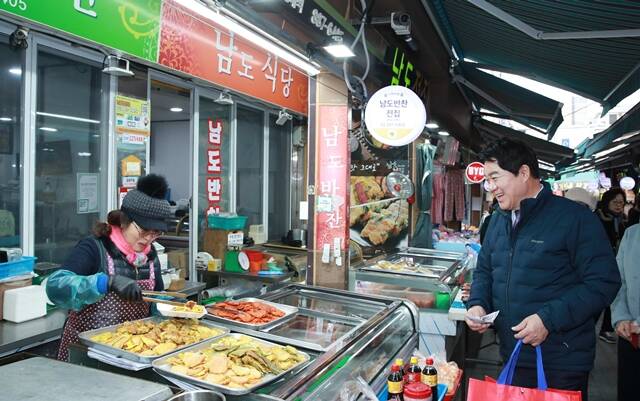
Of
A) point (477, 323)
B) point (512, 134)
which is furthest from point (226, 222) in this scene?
point (512, 134)

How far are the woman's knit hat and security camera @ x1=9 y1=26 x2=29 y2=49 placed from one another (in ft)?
7.05

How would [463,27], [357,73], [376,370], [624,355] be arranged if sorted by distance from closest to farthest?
[376,370], [624,355], [357,73], [463,27]

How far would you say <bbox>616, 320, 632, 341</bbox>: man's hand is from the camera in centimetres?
332

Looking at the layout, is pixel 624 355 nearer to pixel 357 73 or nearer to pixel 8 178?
pixel 357 73

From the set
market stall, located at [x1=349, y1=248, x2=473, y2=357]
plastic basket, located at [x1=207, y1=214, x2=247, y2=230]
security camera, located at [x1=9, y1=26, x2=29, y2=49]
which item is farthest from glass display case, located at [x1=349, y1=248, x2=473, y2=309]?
security camera, located at [x1=9, y1=26, x2=29, y2=49]

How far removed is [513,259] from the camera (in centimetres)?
281

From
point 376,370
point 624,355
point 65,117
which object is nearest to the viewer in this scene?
point 376,370

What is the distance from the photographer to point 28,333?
3520 millimetres

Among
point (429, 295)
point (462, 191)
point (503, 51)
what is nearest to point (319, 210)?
point (429, 295)

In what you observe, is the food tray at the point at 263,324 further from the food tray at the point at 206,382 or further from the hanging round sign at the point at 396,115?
the hanging round sign at the point at 396,115

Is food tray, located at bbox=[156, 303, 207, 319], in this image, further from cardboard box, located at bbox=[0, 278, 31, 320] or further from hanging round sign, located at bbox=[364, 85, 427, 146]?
hanging round sign, located at bbox=[364, 85, 427, 146]

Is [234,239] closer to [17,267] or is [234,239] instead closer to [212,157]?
[212,157]

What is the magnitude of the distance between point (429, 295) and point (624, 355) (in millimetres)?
1702

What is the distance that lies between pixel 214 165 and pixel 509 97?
617 cm
